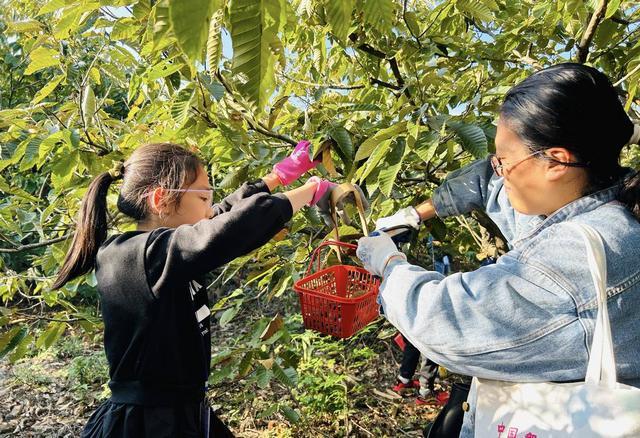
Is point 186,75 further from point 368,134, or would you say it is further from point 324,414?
point 324,414

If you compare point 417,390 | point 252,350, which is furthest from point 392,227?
point 417,390

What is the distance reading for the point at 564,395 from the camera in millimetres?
938

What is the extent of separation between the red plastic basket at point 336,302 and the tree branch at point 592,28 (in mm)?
1121

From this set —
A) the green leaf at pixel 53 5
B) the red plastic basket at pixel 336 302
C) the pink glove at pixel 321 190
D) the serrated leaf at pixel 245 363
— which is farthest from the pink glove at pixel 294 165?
the green leaf at pixel 53 5

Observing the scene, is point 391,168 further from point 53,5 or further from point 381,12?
point 53,5

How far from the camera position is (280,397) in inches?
136

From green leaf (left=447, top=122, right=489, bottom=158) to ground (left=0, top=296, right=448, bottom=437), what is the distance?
1679mm

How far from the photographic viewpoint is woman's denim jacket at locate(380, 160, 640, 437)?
0.92 m

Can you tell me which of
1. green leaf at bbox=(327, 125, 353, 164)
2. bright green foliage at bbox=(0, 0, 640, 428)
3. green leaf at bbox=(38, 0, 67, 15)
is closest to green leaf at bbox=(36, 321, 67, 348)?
bright green foliage at bbox=(0, 0, 640, 428)

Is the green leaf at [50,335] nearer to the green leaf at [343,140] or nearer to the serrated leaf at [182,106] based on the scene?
the serrated leaf at [182,106]

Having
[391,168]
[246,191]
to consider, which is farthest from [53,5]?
[391,168]

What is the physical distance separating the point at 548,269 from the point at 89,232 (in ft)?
4.20

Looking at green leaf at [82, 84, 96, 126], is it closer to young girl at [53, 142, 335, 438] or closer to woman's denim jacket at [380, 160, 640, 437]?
young girl at [53, 142, 335, 438]

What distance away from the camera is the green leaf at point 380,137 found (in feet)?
4.84
